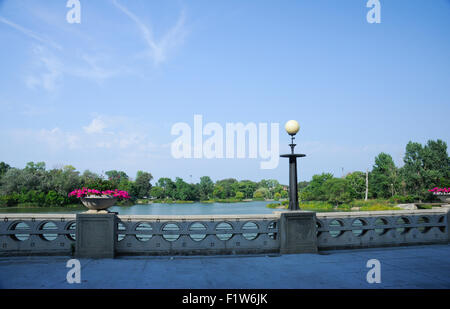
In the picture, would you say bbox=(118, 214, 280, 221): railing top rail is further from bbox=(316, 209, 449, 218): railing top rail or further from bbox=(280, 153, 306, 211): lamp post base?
bbox=(316, 209, 449, 218): railing top rail

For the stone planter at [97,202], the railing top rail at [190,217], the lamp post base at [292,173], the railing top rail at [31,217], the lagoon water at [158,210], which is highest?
the lamp post base at [292,173]

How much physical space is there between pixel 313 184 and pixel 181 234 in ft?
245

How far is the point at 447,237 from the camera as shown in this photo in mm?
9133

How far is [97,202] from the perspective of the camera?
725cm

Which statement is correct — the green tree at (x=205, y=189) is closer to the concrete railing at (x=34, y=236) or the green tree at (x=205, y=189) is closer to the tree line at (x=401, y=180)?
the tree line at (x=401, y=180)

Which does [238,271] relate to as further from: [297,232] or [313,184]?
[313,184]

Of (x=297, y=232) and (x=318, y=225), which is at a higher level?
(x=318, y=225)

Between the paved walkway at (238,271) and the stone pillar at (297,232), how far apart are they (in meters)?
0.25

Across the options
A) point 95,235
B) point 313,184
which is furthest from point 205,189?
point 95,235

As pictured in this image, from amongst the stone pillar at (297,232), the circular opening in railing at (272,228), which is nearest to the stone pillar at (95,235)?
the circular opening in railing at (272,228)

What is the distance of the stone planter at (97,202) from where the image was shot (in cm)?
721
